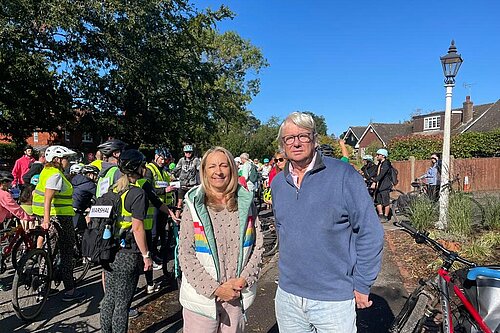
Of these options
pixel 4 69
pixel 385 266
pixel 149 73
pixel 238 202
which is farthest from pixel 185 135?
pixel 238 202

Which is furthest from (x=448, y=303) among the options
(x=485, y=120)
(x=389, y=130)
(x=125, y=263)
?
(x=389, y=130)

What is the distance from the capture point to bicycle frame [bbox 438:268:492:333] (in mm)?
2764

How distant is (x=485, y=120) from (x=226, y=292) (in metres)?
44.1

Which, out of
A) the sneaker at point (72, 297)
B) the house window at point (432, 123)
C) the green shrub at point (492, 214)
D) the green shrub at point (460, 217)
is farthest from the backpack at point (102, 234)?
the house window at point (432, 123)

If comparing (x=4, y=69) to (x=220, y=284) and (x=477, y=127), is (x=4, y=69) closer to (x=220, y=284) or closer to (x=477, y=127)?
(x=220, y=284)


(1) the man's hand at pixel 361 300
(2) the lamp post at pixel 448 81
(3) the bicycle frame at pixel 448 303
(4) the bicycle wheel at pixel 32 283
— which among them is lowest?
(4) the bicycle wheel at pixel 32 283

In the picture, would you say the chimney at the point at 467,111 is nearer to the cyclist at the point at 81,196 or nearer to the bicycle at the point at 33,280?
the cyclist at the point at 81,196

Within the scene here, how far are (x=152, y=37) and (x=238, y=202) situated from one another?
14.2 meters

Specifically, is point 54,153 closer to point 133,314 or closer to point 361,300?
point 133,314

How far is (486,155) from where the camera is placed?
23.6m

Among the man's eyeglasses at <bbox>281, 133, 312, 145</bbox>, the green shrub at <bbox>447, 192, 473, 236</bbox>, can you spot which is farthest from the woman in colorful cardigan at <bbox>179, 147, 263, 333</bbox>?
the green shrub at <bbox>447, 192, 473, 236</bbox>

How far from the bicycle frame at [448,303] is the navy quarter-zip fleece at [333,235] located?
125 centimetres

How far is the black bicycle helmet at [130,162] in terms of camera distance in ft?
11.4

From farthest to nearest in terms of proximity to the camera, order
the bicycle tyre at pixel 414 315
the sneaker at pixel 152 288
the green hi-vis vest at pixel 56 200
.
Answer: the sneaker at pixel 152 288
the green hi-vis vest at pixel 56 200
the bicycle tyre at pixel 414 315
